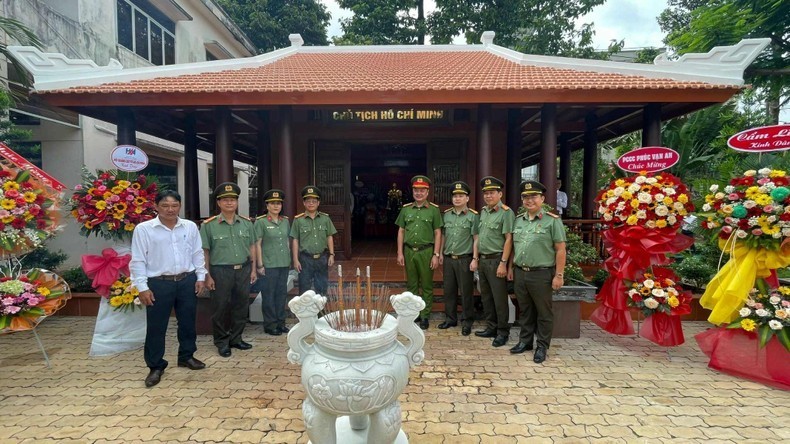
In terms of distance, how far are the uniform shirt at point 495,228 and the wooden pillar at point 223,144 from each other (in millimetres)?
3922

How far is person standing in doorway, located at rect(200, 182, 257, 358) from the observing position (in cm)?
383

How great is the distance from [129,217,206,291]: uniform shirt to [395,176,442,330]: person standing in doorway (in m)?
2.22

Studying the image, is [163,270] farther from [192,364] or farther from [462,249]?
[462,249]

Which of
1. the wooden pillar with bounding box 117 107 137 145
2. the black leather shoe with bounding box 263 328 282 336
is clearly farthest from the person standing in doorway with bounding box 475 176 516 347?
the wooden pillar with bounding box 117 107 137 145

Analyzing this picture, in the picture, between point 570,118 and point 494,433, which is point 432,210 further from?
point 570,118

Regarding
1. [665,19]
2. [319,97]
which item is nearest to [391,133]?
[319,97]

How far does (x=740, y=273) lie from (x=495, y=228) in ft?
7.02

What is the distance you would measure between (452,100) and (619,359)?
3.57 meters

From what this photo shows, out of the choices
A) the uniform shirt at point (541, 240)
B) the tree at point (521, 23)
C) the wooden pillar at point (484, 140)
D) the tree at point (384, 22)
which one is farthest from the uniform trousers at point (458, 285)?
the tree at point (384, 22)

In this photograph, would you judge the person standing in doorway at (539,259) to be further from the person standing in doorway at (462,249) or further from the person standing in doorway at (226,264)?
the person standing in doorway at (226,264)

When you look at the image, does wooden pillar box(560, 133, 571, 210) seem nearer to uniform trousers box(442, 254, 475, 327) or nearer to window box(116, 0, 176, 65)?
uniform trousers box(442, 254, 475, 327)

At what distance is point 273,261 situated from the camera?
4355 millimetres

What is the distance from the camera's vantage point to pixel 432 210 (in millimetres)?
4590

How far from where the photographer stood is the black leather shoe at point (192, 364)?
3570 mm
